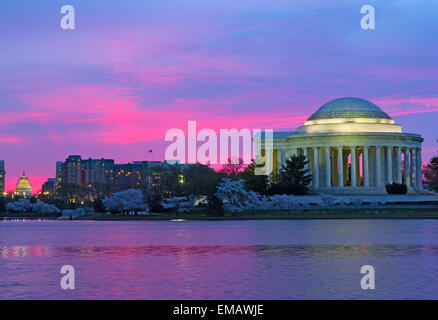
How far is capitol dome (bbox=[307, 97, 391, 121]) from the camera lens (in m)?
149

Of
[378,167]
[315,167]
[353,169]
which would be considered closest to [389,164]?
[378,167]

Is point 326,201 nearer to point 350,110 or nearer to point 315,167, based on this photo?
point 315,167

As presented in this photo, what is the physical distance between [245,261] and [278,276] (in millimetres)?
6615

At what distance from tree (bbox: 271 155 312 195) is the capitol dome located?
1537 centimetres

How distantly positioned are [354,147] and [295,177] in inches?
611

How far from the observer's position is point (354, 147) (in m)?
146

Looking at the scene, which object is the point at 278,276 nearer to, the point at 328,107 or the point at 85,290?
the point at 85,290

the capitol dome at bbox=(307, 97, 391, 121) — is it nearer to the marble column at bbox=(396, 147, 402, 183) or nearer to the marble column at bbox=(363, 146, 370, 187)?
the marble column at bbox=(363, 146, 370, 187)

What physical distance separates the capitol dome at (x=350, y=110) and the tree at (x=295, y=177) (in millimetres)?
15368

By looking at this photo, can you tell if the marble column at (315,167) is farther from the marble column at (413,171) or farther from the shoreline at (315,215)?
the shoreline at (315,215)

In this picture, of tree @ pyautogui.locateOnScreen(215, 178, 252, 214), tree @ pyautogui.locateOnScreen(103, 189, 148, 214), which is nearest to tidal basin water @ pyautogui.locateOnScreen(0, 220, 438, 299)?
tree @ pyautogui.locateOnScreen(215, 178, 252, 214)

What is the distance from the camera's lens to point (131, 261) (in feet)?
120

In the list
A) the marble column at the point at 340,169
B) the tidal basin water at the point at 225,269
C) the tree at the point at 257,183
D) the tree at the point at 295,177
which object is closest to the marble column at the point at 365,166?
the marble column at the point at 340,169

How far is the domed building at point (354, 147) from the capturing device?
5684 inches
